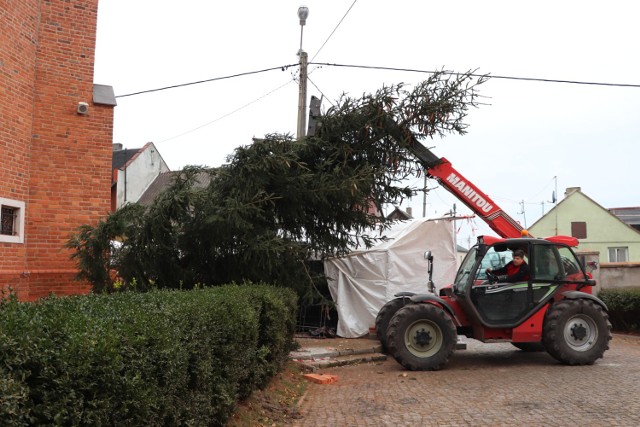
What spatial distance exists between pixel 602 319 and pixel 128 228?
8298 mm

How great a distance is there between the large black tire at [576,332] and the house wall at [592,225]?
37.7 m

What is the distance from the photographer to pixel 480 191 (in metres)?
12.1

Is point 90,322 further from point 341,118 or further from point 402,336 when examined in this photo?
point 341,118

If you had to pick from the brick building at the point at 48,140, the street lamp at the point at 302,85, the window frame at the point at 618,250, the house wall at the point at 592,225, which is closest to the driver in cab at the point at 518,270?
the street lamp at the point at 302,85

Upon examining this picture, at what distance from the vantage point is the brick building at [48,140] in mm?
10578

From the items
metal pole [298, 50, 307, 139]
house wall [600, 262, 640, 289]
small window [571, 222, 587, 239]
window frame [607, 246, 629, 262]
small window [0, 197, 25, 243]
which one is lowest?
house wall [600, 262, 640, 289]

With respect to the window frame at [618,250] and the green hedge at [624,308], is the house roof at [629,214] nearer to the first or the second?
the window frame at [618,250]

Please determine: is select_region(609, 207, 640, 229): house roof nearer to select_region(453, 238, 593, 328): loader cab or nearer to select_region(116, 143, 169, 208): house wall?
select_region(116, 143, 169, 208): house wall

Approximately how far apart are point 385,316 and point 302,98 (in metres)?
7.05

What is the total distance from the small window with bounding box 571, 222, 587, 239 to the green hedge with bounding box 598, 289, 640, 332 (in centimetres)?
3205

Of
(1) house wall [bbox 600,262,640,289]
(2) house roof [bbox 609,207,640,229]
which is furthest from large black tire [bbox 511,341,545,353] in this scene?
(2) house roof [bbox 609,207,640,229]

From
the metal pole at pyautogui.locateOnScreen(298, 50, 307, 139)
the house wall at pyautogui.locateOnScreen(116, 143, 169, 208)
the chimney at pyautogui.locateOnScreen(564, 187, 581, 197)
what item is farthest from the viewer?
the chimney at pyautogui.locateOnScreen(564, 187, 581, 197)

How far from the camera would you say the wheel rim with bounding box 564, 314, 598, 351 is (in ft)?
34.5

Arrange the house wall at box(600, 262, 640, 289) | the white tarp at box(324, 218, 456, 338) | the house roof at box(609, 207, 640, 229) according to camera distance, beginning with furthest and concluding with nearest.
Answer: the house roof at box(609, 207, 640, 229), the house wall at box(600, 262, 640, 289), the white tarp at box(324, 218, 456, 338)
